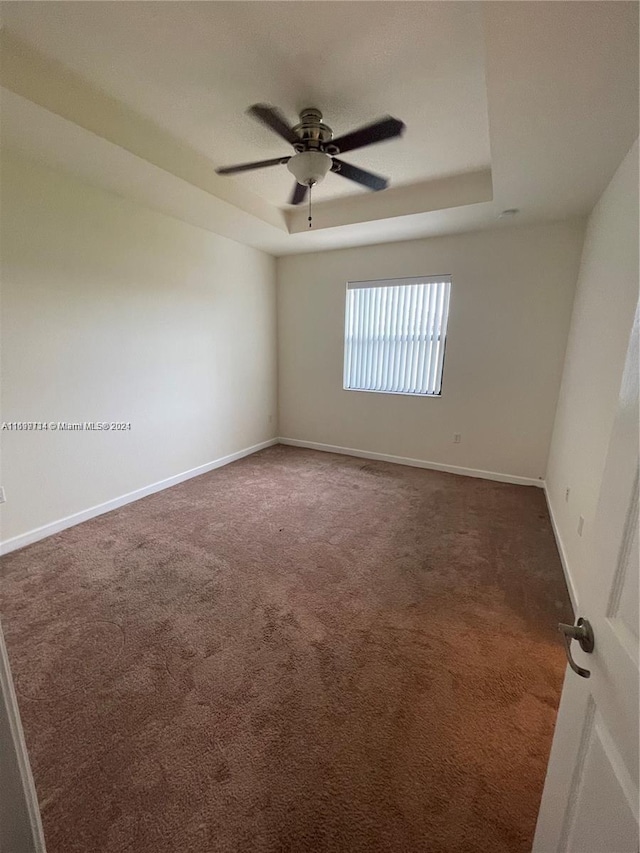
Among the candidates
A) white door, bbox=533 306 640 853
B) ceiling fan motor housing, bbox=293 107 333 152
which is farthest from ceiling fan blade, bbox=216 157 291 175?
white door, bbox=533 306 640 853

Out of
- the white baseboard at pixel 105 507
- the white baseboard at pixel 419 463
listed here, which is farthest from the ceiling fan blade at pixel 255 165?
the white baseboard at pixel 419 463

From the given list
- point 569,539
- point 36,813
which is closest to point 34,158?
point 36,813

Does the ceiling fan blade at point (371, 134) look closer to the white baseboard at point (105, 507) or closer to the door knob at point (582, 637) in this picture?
the door knob at point (582, 637)

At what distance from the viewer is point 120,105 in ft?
6.63

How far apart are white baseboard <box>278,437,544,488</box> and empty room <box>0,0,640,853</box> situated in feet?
0.11

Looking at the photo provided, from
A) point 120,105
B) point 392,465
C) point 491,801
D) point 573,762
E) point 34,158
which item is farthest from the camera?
point 392,465

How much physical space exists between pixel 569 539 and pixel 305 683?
1.94m

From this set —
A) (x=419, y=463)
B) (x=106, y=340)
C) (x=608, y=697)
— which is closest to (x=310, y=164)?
(x=106, y=340)

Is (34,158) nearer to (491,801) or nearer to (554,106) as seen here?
(554,106)

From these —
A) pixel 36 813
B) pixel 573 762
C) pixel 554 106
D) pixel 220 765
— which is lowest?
pixel 220 765

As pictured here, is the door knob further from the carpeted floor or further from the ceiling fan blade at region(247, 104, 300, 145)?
the ceiling fan blade at region(247, 104, 300, 145)

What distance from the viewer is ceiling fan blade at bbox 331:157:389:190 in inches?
84.2

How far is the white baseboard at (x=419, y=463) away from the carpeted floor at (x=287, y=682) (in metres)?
1.02

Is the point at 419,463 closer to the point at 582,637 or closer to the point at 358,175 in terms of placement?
the point at 358,175
